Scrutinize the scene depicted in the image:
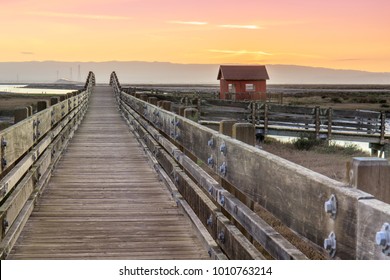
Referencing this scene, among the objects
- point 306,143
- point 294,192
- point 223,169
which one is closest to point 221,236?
point 223,169

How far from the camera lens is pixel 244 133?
4.39m

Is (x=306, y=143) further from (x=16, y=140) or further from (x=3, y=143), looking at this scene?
(x=3, y=143)

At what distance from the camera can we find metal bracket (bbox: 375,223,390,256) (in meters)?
2.01

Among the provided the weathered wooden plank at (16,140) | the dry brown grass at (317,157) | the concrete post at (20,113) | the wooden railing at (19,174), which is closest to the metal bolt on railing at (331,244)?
the wooden railing at (19,174)

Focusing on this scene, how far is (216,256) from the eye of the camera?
4.38m

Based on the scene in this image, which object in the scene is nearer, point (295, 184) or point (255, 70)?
point (295, 184)

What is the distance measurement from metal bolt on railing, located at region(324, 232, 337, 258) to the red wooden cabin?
6216 cm

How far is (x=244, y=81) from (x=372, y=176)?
6611cm

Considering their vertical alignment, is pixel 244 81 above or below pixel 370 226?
above

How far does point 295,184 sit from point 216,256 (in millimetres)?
1641

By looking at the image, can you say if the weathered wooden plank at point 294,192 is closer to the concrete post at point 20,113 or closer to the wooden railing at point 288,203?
the wooden railing at point 288,203

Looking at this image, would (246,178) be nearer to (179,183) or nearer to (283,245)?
(283,245)

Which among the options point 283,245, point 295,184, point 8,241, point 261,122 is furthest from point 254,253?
point 261,122

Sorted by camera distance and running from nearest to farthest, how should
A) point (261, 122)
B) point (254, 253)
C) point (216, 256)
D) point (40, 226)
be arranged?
point (254, 253), point (216, 256), point (40, 226), point (261, 122)
